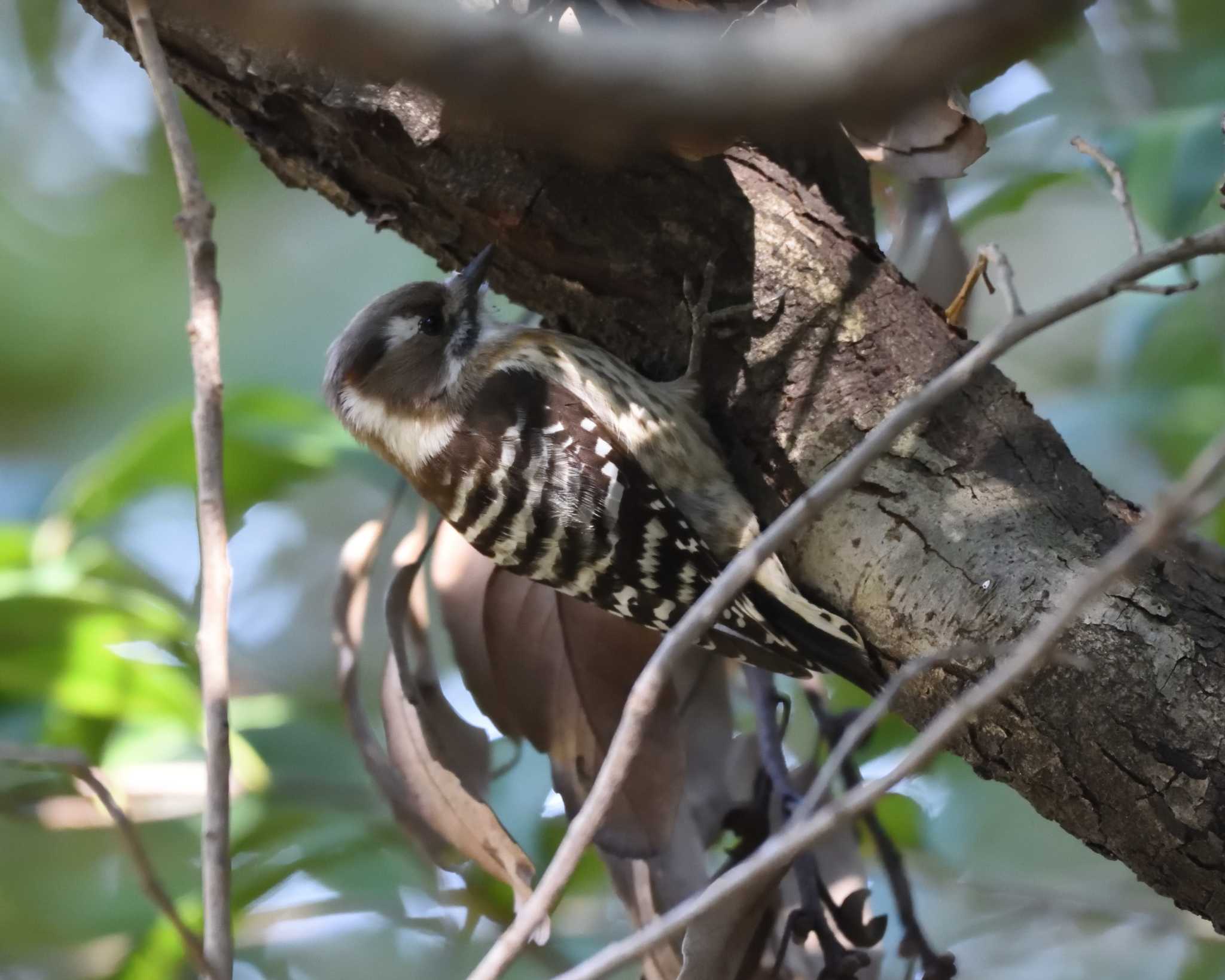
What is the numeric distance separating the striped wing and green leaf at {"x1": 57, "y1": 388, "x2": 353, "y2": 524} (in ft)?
2.10

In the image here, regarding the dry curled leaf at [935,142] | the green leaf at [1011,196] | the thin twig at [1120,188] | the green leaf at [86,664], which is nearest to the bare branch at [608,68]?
the thin twig at [1120,188]

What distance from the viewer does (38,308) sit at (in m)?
6.34

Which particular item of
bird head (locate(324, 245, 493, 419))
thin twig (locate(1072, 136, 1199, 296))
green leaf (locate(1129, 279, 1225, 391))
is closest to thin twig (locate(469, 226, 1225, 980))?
thin twig (locate(1072, 136, 1199, 296))

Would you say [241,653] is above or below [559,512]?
above

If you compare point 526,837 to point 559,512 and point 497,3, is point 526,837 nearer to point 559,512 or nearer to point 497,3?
point 559,512

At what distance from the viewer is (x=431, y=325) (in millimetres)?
2918

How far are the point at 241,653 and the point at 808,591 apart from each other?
3857mm

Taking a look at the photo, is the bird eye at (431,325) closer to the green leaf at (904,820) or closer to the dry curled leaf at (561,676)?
the dry curled leaf at (561,676)

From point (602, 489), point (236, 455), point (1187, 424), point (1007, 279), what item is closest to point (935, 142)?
point (1007, 279)

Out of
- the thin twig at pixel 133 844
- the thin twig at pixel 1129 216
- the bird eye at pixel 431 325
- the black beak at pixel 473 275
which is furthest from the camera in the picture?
the bird eye at pixel 431 325

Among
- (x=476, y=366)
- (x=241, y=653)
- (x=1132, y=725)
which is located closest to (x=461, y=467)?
(x=476, y=366)

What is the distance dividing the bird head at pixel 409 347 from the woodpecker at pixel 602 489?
0.29ft

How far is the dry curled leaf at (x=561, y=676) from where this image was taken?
2.37 metres

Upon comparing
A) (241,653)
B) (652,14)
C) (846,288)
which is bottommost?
(846,288)
